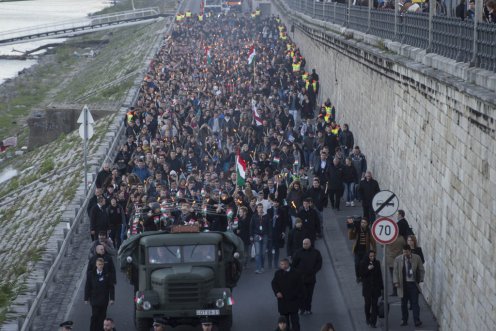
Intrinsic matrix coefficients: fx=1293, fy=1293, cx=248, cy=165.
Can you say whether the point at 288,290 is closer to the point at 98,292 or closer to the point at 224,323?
the point at 224,323

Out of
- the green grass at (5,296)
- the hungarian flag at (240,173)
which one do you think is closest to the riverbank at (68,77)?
the hungarian flag at (240,173)

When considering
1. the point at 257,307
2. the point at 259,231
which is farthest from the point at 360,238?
the point at 259,231

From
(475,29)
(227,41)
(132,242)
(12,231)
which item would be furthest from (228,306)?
(227,41)

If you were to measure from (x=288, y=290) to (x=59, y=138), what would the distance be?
31.9m

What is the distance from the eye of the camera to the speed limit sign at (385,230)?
58.9ft

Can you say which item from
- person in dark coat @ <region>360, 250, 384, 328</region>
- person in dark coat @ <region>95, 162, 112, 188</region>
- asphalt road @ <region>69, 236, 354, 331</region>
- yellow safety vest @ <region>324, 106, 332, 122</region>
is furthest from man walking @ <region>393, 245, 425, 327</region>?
yellow safety vest @ <region>324, 106, 332, 122</region>

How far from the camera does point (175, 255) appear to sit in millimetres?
19031

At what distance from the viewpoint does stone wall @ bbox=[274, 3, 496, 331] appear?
16.0 meters

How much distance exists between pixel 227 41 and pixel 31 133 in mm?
16097

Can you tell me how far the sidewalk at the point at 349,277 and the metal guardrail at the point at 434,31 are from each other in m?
3.97

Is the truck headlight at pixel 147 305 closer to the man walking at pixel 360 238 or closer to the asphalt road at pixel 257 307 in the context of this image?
the asphalt road at pixel 257 307

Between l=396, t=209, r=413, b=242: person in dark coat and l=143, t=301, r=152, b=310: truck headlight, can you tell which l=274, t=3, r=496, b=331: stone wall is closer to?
l=396, t=209, r=413, b=242: person in dark coat

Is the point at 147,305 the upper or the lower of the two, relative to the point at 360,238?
upper

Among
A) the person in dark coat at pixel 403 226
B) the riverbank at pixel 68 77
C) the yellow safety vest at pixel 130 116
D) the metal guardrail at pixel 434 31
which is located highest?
the metal guardrail at pixel 434 31
